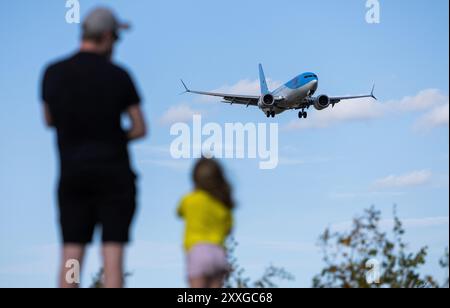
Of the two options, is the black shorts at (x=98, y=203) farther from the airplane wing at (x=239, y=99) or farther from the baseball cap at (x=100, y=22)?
the airplane wing at (x=239, y=99)

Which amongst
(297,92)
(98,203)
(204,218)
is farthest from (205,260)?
(297,92)

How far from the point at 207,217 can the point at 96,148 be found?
2.29ft

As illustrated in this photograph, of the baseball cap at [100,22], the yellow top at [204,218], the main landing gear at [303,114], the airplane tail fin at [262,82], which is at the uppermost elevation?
the airplane tail fin at [262,82]

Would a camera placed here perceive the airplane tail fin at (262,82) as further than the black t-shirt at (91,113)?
Yes

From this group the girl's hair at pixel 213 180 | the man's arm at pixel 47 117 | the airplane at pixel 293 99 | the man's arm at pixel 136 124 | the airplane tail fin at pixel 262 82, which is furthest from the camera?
the airplane tail fin at pixel 262 82

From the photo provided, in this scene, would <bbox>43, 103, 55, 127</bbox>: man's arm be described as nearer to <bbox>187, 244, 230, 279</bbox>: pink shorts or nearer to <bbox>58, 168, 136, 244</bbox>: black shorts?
<bbox>58, 168, 136, 244</bbox>: black shorts

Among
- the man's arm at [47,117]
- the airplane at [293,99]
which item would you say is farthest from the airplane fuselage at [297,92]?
the man's arm at [47,117]

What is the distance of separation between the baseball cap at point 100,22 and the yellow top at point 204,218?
1.02m

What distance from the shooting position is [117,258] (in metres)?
4.44

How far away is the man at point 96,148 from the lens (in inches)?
173

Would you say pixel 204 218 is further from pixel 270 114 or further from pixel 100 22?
pixel 270 114

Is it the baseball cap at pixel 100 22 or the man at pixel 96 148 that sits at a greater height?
the baseball cap at pixel 100 22
